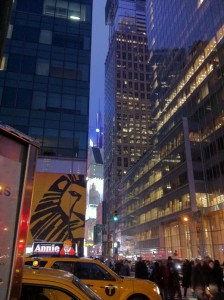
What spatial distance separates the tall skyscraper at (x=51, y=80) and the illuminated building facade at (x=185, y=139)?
20.7m

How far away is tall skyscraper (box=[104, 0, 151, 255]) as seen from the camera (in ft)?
463

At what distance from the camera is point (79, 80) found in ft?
123

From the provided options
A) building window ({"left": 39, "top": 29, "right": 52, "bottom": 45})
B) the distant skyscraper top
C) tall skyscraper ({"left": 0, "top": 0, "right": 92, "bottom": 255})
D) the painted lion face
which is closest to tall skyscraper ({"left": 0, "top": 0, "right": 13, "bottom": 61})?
the painted lion face

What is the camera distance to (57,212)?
26.5 meters

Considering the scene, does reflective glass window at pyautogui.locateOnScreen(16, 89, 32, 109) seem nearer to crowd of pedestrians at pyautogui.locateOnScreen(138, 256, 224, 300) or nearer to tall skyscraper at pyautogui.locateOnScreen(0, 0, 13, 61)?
crowd of pedestrians at pyautogui.locateOnScreen(138, 256, 224, 300)

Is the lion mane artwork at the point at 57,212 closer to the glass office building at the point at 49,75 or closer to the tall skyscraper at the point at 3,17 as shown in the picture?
the glass office building at the point at 49,75

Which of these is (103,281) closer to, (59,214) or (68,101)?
(59,214)

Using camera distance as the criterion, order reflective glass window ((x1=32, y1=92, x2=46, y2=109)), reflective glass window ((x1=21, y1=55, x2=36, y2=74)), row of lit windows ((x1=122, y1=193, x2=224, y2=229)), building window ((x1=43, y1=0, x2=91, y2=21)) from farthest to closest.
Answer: row of lit windows ((x1=122, y1=193, x2=224, y2=229)) < building window ((x1=43, y1=0, x2=91, y2=21)) < reflective glass window ((x1=21, y1=55, x2=36, y2=74)) < reflective glass window ((x1=32, y1=92, x2=46, y2=109))

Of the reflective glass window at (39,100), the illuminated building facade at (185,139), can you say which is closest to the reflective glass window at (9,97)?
the reflective glass window at (39,100)

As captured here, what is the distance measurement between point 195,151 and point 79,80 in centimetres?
2357

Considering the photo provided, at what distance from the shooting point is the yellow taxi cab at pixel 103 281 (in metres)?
8.40

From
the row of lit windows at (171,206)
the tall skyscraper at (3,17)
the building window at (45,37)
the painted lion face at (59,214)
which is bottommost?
the tall skyscraper at (3,17)

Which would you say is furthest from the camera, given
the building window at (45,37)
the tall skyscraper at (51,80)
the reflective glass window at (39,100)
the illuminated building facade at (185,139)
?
the illuminated building facade at (185,139)

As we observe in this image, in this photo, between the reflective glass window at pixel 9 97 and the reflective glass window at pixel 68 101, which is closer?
the reflective glass window at pixel 9 97
